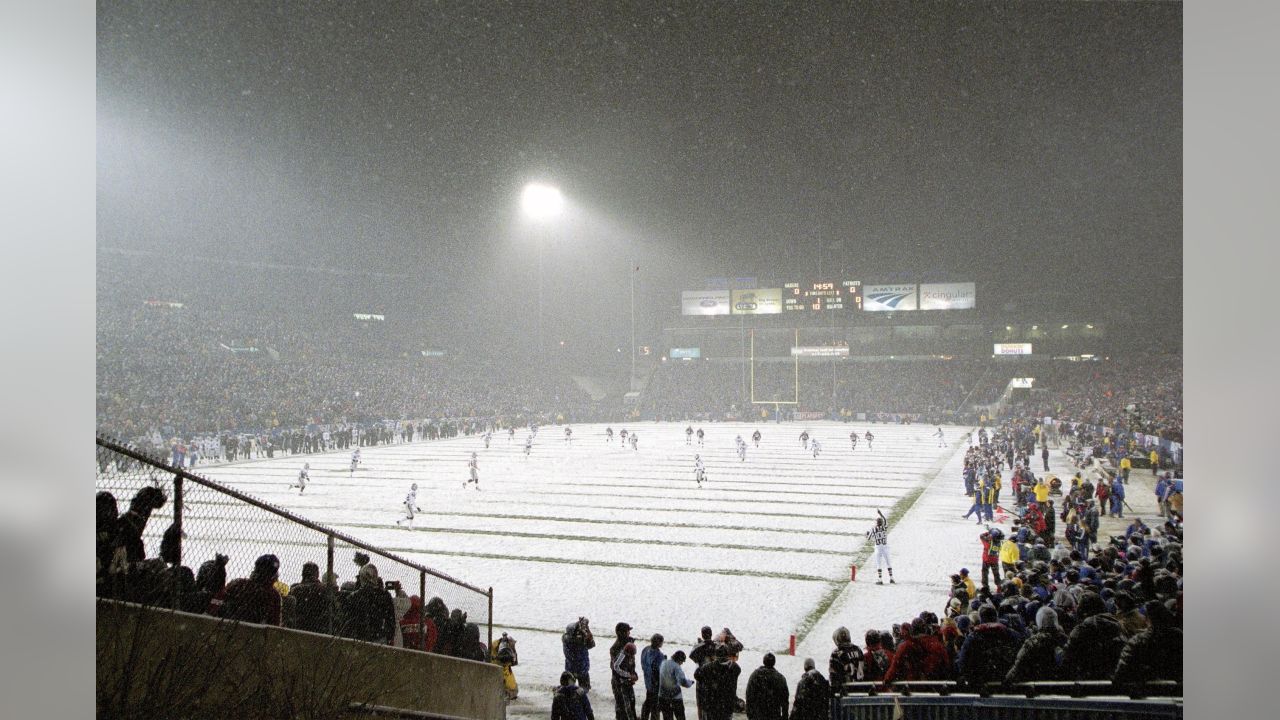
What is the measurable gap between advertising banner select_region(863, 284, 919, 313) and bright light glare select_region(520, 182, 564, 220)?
19.9 feet

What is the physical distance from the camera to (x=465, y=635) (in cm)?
432

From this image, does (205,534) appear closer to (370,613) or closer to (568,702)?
(370,613)

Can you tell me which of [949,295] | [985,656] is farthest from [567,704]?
[949,295]

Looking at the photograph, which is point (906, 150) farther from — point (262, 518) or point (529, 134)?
point (262, 518)

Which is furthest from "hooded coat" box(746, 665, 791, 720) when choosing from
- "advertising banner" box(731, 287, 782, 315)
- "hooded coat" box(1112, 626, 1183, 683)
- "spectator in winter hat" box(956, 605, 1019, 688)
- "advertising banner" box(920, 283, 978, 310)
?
"advertising banner" box(920, 283, 978, 310)

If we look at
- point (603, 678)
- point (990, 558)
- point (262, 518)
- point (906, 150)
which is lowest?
point (603, 678)

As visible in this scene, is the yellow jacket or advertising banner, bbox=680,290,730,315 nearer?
the yellow jacket

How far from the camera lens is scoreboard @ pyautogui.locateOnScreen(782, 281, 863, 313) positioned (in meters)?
11.0

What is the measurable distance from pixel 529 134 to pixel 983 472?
713 centimetres

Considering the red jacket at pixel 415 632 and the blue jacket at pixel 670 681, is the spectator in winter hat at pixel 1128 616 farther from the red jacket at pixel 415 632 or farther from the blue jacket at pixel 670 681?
the red jacket at pixel 415 632

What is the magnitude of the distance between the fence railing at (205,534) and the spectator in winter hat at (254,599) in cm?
8

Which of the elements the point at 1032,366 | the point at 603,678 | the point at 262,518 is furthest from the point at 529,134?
the point at 1032,366

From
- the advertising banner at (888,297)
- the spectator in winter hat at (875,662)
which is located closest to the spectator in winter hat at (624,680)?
the spectator in winter hat at (875,662)

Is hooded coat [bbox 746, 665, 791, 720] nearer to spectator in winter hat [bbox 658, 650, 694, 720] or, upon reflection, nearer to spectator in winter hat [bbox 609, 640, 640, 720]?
spectator in winter hat [bbox 658, 650, 694, 720]
